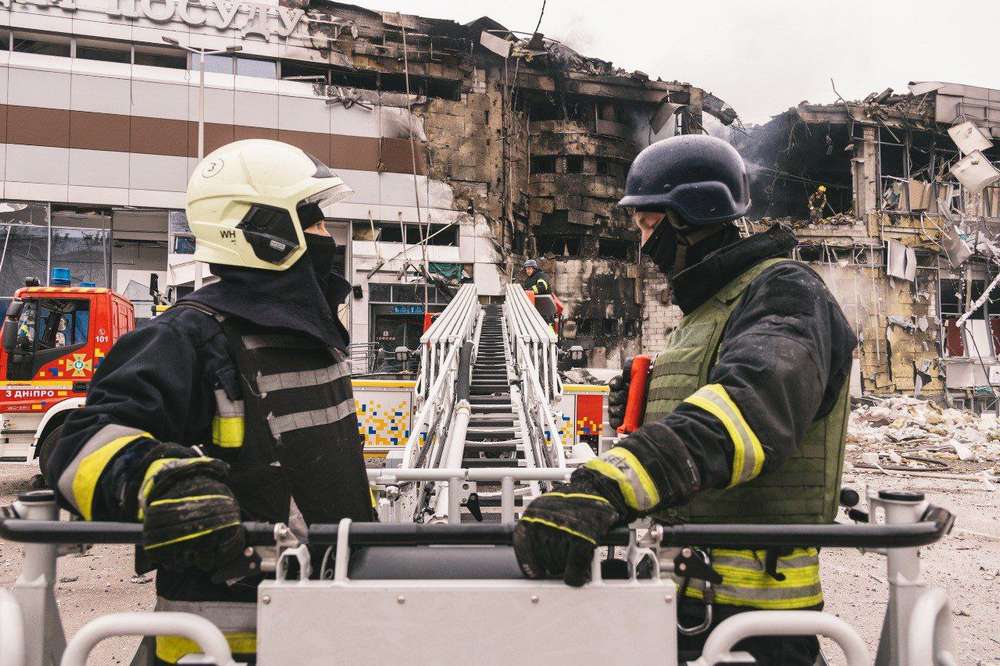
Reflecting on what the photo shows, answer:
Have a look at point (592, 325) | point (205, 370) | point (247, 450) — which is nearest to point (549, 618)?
point (247, 450)

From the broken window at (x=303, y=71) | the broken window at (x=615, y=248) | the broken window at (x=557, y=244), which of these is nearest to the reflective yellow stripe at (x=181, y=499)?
the broken window at (x=303, y=71)

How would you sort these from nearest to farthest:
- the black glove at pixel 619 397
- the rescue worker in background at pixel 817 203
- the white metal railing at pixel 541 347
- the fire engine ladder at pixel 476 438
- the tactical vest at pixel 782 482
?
the tactical vest at pixel 782 482 → the black glove at pixel 619 397 → the fire engine ladder at pixel 476 438 → the white metal railing at pixel 541 347 → the rescue worker in background at pixel 817 203

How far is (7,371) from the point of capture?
8633 mm

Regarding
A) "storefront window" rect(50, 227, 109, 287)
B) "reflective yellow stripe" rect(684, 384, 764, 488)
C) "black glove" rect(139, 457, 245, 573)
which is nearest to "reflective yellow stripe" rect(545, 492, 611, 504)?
"reflective yellow stripe" rect(684, 384, 764, 488)

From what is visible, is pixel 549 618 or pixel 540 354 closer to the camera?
pixel 549 618

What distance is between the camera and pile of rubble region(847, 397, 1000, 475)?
1112 centimetres

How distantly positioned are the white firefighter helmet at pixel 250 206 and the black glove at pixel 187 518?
72 cm

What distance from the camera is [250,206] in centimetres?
183

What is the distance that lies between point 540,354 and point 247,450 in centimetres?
635

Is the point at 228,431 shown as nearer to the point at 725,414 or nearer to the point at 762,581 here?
the point at 725,414

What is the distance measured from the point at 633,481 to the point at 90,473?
1.09 meters

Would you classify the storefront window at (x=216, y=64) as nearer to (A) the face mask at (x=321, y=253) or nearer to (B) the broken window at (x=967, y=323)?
(A) the face mask at (x=321, y=253)

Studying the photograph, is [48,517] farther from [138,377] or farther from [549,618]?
[549,618]

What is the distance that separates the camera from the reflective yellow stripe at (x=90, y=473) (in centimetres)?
128
